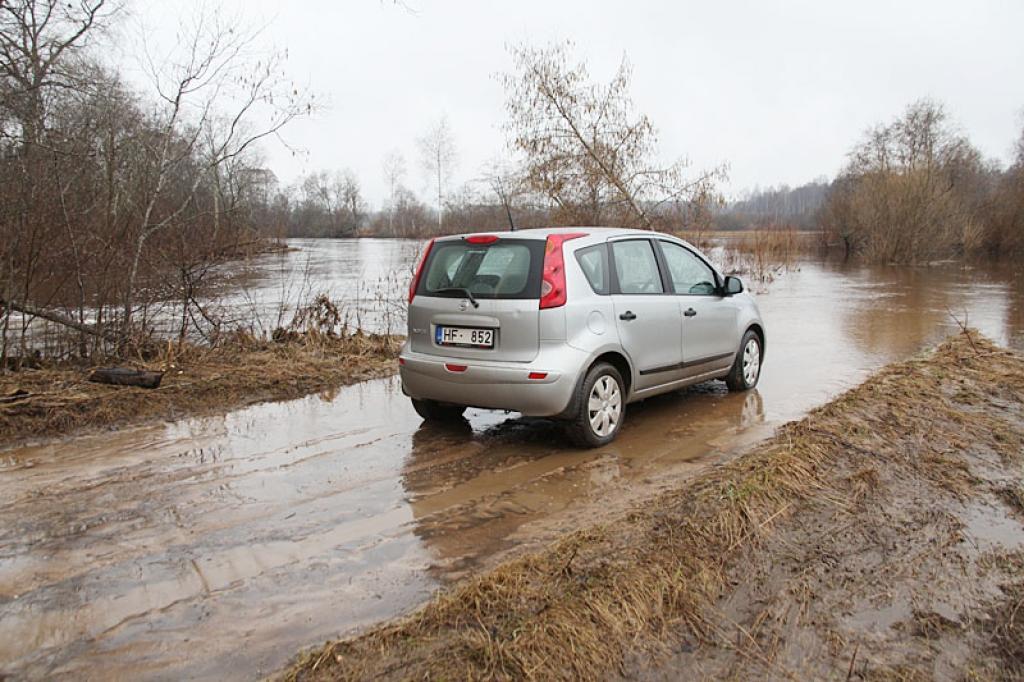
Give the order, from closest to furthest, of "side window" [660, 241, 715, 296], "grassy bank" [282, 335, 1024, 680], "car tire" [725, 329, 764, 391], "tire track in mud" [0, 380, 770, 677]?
"grassy bank" [282, 335, 1024, 680] → "tire track in mud" [0, 380, 770, 677] → "side window" [660, 241, 715, 296] → "car tire" [725, 329, 764, 391]

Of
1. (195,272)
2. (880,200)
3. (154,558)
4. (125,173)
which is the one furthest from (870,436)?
(880,200)

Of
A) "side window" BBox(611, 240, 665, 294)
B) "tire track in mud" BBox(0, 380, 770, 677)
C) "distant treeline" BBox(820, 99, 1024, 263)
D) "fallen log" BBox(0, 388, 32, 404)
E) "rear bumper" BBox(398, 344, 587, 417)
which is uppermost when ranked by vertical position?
"distant treeline" BBox(820, 99, 1024, 263)

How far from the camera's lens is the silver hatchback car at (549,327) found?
5188 millimetres

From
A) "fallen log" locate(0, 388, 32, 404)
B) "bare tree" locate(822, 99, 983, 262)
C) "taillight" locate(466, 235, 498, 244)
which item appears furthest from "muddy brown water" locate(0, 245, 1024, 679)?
"bare tree" locate(822, 99, 983, 262)

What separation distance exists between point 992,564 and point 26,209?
8508 millimetres

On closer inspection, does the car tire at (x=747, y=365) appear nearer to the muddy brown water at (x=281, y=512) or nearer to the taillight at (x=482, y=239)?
the muddy brown water at (x=281, y=512)

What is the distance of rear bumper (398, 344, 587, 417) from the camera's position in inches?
202

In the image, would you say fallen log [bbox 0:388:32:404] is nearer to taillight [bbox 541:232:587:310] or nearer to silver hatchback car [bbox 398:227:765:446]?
silver hatchback car [bbox 398:227:765:446]

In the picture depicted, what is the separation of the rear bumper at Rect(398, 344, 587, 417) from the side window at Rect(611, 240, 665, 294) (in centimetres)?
96

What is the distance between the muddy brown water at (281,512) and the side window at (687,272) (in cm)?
116

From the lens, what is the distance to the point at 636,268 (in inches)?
239

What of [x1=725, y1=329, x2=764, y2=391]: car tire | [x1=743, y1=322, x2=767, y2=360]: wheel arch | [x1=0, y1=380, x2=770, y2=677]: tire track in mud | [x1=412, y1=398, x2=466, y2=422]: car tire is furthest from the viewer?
[x1=743, y1=322, x2=767, y2=360]: wheel arch

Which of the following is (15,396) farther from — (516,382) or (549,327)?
(549,327)

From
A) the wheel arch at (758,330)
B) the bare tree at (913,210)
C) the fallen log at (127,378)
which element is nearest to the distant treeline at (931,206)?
the bare tree at (913,210)
